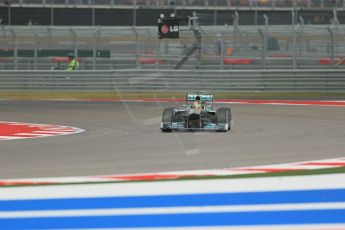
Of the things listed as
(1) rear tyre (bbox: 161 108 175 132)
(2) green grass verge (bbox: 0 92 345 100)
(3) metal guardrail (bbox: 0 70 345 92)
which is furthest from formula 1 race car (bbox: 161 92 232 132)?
(3) metal guardrail (bbox: 0 70 345 92)

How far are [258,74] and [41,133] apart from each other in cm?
1220

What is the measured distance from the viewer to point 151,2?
4700cm

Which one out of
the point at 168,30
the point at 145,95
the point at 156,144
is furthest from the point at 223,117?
the point at 168,30

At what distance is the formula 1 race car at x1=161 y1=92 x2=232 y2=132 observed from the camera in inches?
488

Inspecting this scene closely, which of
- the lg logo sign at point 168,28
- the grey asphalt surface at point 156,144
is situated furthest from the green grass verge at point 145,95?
the grey asphalt surface at point 156,144

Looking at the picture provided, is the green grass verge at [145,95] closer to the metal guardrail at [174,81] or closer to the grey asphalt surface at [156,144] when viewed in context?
the metal guardrail at [174,81]

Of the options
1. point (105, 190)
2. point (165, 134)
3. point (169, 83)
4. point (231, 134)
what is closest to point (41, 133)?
point (165, 134)

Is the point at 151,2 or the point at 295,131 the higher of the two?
the point at 151,2

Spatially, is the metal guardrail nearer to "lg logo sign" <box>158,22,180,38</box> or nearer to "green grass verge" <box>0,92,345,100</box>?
"green grass verge" <box>0,92,345,100</box>

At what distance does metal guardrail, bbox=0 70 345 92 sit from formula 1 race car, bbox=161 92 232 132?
11.3m

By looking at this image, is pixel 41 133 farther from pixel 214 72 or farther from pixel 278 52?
pixel 278 52

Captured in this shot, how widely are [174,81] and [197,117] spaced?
1179 cm

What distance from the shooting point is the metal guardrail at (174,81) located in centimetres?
2344

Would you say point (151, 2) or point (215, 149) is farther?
point (151, 2)
